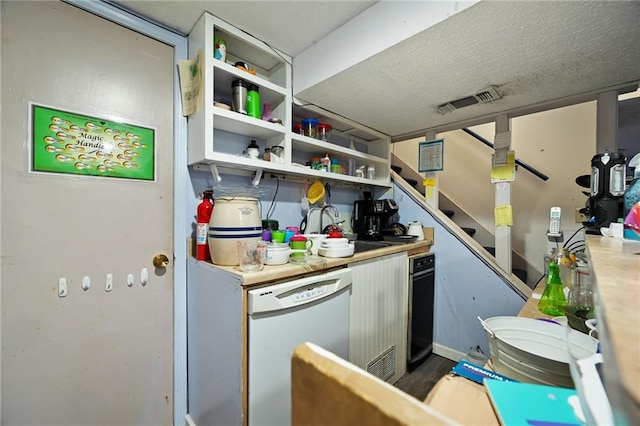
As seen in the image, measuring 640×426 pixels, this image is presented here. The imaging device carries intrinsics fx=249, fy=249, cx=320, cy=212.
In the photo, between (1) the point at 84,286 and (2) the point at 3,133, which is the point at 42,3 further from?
(1) the point at 84,286

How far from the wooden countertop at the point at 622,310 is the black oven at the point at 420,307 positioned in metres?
1.43

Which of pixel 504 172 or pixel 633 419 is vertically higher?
pixel 504 172

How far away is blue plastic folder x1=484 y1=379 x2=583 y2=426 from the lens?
41cm

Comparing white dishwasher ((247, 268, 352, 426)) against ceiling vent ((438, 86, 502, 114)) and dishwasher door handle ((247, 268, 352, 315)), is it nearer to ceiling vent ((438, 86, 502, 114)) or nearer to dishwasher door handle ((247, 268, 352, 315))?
dishwasher door handle ((247, 268, 352, 315))

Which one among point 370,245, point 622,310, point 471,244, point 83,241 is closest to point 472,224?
point 471,244

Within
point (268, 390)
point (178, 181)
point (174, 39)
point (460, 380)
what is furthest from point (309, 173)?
point (460, 380)

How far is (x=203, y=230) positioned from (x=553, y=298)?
1569 mm

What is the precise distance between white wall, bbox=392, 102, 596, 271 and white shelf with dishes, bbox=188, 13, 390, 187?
5.42ft

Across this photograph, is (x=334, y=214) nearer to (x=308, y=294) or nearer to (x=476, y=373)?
(x=308, y=294)

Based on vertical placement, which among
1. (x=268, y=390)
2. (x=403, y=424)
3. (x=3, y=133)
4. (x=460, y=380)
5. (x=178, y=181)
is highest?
(x=3, y=133)

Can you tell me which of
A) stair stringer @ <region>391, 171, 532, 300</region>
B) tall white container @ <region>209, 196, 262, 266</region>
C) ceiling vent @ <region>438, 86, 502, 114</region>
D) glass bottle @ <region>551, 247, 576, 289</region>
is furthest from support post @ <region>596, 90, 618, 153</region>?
tall white container @ <region>209, 196, 262, 266</region>

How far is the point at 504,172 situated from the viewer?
1.80m

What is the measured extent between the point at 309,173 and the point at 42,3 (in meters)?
1.34

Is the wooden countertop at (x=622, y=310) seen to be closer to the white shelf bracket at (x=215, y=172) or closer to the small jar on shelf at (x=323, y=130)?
the white shelf bracket at (x=215, y=172)
